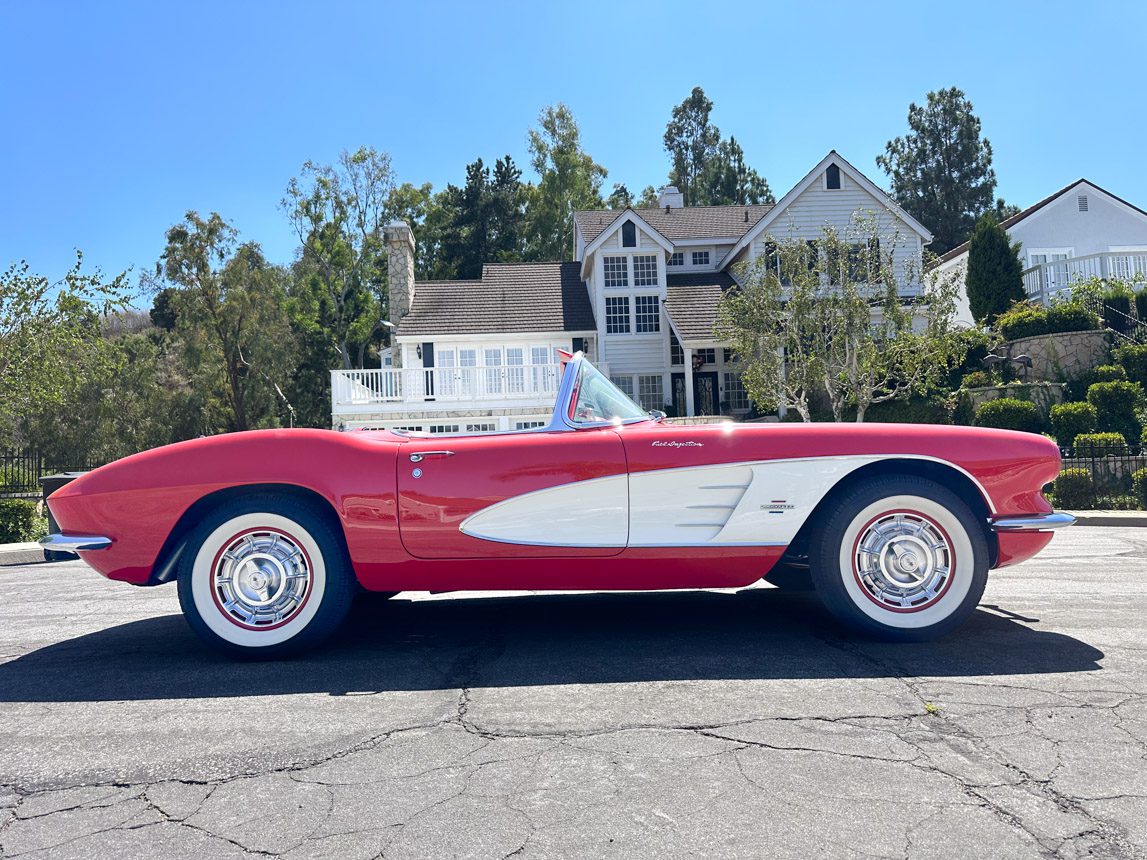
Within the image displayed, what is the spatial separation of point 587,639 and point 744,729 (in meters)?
1.38

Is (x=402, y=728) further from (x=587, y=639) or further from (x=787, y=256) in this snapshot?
(x=787, y=256)

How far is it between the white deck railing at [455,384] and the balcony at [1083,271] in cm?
1599

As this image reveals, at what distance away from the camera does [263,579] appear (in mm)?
3748

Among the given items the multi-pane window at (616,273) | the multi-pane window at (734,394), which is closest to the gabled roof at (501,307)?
the multi-pane window at (616,273)

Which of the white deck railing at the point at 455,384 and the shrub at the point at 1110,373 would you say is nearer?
the shrub at the point at 1110,373

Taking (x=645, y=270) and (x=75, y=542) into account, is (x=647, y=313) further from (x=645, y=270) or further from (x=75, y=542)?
(x=75, y=542)

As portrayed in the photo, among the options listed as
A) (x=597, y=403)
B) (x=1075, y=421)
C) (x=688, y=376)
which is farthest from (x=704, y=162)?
(x=597, y=403)

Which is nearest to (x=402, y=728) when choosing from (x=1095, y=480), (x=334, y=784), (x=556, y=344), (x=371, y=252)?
(x=334, y=784)

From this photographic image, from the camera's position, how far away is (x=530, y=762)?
8.46 ft

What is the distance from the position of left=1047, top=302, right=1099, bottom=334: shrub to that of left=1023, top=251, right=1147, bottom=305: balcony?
16.0 ft

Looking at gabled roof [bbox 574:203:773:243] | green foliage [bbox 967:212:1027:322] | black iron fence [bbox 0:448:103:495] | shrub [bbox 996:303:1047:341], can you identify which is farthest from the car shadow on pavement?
gabled roof [bbox 574:203:773:243]

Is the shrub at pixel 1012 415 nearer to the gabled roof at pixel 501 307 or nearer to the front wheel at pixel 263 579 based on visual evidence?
the gabled roof at pixel 501 307

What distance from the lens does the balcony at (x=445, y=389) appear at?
944 inches

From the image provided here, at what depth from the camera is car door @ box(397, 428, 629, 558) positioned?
3756 mm
